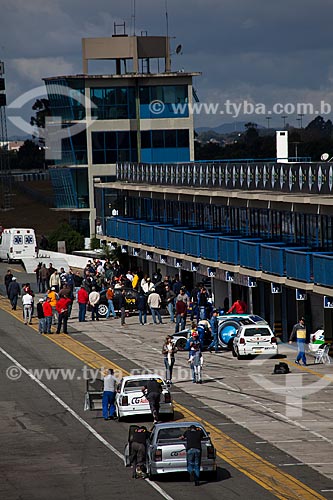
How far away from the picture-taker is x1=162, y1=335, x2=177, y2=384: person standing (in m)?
35.9

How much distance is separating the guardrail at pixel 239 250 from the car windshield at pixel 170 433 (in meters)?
15.0

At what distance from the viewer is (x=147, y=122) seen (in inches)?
3723

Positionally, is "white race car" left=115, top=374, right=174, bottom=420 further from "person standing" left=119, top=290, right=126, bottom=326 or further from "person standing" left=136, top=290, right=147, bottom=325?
"person standing" left=119, top=290, right=126, bottom=326

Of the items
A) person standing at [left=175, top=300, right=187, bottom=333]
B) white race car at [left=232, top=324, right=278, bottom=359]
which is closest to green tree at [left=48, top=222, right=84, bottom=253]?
person standing at [left=175, top=300, right=187, bottom=333]

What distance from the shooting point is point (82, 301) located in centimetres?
5153

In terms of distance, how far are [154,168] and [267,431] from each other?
3718 centimetres

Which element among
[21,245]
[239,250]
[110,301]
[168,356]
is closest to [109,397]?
[168,356]

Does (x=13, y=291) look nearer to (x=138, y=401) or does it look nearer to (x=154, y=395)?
(x=138, y=401)

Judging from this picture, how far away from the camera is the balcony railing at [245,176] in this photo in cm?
4203

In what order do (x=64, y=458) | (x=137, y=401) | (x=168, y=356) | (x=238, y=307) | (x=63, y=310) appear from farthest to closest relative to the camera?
A: (x=63, y=310) → (x=238, y=307) → (x=168, y=356) → (x=137, y=401) → (x=64, y=458)

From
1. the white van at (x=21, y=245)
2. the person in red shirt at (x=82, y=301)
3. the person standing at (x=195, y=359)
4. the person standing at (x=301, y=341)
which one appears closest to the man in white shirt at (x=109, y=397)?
the person standing at (x=195, y=359)

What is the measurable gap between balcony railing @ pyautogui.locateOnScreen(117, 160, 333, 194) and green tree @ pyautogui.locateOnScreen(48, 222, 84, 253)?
65.5 feet

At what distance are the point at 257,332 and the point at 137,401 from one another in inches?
405

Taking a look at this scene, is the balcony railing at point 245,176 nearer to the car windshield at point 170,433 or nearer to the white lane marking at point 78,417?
the white lane marking at point 78,417
